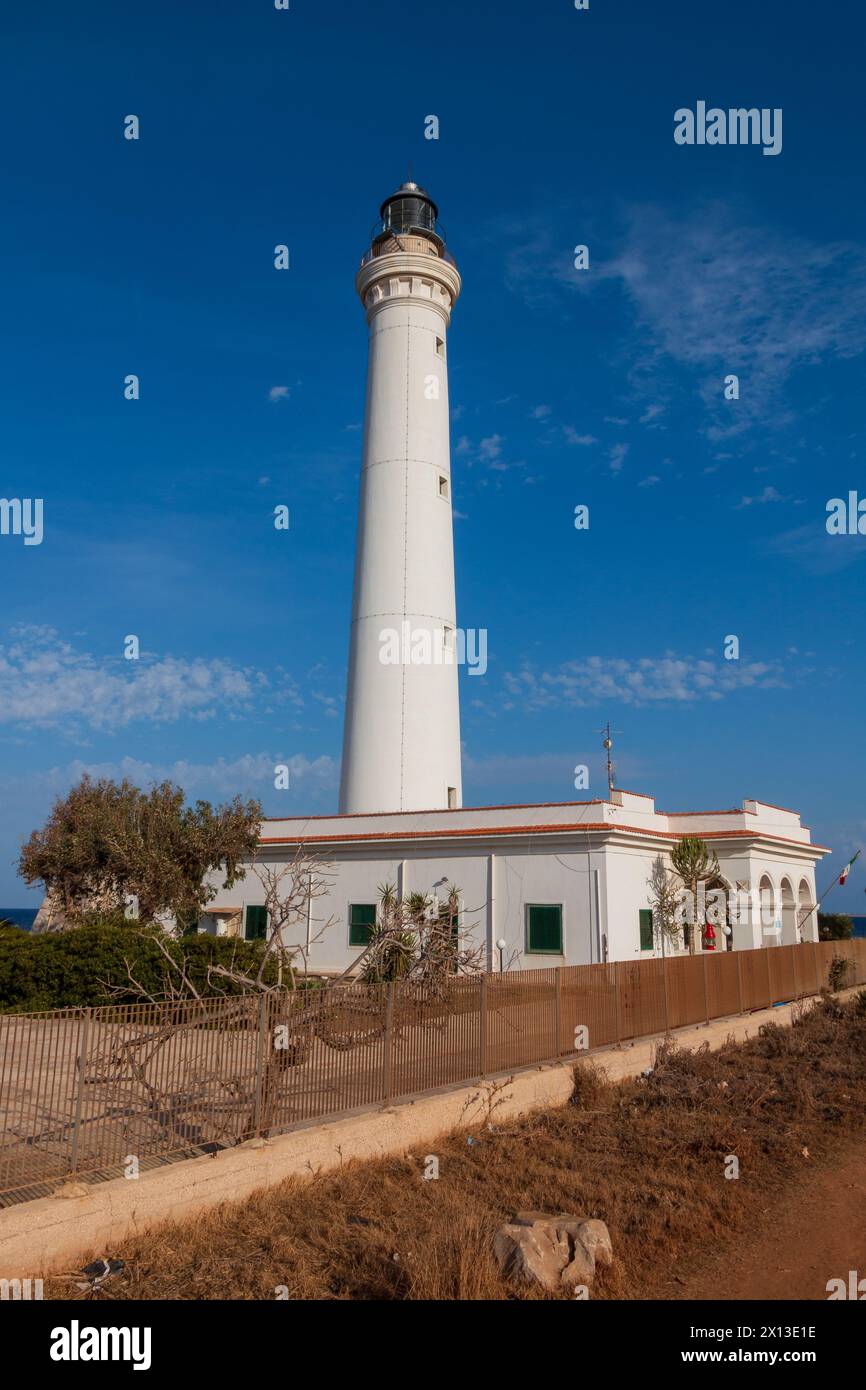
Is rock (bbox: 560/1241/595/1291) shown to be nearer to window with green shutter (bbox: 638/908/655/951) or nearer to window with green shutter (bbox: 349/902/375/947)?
window with green shutter (bbox: 638/908/655/951)

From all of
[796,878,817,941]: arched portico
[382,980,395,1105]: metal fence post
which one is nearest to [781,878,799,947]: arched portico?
[796,878,817,941]: arched portico

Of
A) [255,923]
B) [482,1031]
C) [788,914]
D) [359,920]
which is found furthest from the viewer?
[788,914]

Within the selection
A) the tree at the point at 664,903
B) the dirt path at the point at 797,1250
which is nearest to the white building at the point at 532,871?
the tree at the point at 664,903

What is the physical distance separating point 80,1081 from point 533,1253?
3.59 m

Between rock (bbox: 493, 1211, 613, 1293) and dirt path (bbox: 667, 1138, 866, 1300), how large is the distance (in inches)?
23.4

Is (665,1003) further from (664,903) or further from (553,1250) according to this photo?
(553,1250)

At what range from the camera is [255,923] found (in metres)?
25.4

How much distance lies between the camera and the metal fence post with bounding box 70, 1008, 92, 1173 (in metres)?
7.12

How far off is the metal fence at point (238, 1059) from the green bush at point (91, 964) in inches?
261

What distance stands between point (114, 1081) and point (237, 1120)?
1.31 m

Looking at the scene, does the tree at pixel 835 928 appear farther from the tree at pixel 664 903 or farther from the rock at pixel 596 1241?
the rock at pixel 596 1241

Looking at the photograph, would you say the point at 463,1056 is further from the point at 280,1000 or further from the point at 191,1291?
the point at 191,1291

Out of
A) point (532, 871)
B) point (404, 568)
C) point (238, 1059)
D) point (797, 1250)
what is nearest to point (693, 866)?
point (532, 871)
